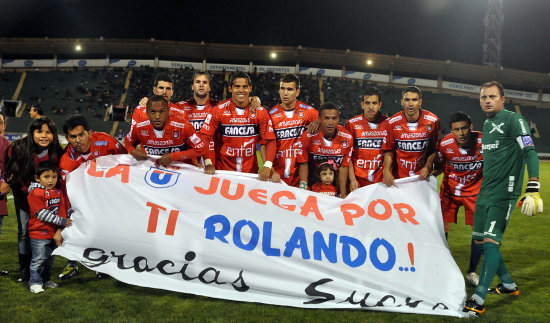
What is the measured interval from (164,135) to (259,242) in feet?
6.02

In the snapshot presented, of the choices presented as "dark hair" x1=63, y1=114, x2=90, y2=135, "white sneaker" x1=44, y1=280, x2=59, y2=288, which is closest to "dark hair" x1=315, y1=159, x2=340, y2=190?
"dark hair" x1=63, y1=114, x2=90, y2=135

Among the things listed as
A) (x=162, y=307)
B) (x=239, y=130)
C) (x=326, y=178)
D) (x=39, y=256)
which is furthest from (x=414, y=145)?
(x=39, y=256)

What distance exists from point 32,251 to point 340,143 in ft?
12.3

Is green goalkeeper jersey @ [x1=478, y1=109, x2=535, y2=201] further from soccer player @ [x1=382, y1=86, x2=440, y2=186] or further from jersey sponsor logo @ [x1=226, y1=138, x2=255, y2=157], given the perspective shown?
jersey sponsor logo @ [x1=226, y1=138, x2=255, y2=157]

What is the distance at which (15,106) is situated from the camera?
33.3 m

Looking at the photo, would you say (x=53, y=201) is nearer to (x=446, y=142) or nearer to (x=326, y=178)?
(x=326, y=178)

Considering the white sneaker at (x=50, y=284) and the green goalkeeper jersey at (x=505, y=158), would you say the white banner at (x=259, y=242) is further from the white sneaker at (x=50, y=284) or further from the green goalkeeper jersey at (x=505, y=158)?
the green goalkeeper jersey at (x=505, y=158)

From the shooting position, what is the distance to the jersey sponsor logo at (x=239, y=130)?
496cm

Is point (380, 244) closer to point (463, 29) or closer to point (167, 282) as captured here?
point (167, 282)

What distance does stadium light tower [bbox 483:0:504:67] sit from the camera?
34.9 metres

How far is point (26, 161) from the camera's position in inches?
155

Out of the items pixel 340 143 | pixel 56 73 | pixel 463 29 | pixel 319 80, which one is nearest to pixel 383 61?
pixel 319 80

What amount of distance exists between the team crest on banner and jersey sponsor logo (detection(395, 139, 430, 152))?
2805mm

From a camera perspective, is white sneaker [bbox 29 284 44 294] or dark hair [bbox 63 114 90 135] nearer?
white sneaker [bbox 29 284 44 294]
